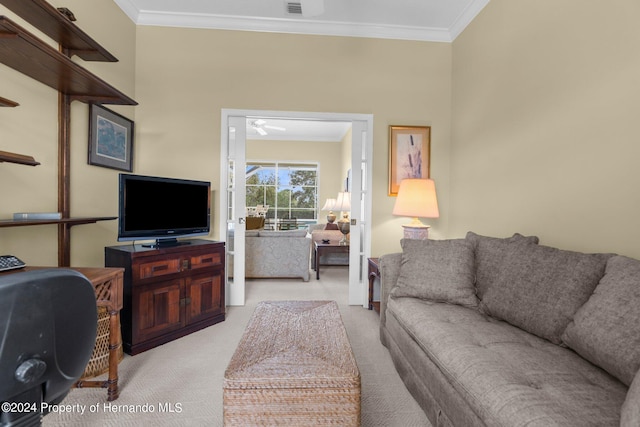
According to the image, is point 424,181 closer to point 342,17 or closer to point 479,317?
point 479,317

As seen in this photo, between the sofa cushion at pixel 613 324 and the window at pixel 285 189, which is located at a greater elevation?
the window at pixel 285 189

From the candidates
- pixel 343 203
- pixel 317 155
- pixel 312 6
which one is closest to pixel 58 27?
pixel 312 6

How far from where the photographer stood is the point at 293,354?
1.49m

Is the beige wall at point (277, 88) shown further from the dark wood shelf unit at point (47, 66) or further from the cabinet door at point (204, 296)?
the dark wood shelf unit at point (47, 66)

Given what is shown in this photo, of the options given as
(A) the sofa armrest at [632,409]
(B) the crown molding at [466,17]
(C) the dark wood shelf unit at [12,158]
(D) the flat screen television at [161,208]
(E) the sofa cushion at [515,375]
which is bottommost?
(E) the sofa cushion at [515,375]

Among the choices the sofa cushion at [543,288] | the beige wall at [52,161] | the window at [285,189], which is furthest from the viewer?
the window at [285,189]

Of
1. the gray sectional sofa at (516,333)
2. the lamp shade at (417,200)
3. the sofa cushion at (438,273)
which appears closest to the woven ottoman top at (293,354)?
the gray sectional sofa at (516,333)

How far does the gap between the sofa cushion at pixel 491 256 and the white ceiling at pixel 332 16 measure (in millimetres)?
2300

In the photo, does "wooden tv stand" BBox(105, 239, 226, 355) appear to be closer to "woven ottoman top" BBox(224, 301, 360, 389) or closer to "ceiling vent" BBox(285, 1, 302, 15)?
"woven ottoman top" BBox(224, 301, 360, 389)

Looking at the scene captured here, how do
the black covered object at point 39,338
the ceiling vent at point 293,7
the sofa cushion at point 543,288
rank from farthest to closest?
the ceiling vent at point 293,7
the sofa cushion at point 543,288
the black covered object at point 39,338

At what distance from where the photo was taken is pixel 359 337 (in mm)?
2723

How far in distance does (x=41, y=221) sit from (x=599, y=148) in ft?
10.7

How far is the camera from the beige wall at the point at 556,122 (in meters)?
1.67

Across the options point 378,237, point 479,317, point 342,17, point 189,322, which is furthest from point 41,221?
point 342,17
